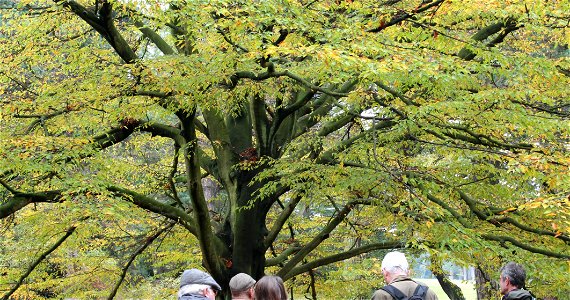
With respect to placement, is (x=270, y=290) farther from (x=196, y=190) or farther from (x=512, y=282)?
(x=196, y=190)

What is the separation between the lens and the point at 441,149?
8.38m

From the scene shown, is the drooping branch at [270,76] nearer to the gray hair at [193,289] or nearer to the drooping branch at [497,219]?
the drooping branch at [497,219]

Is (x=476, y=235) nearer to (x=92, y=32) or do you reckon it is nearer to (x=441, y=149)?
(x=441, y=149)

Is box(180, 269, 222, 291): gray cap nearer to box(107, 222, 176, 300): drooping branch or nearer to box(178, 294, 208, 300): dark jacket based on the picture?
box(178, 294, 208, 300): dark jacket

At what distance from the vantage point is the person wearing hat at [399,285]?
386 cm

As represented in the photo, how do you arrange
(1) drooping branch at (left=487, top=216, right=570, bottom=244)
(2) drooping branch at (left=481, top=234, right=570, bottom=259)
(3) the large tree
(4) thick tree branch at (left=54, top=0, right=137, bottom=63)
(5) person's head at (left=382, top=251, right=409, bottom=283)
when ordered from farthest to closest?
(1) drooping branch at (left=487, top=216, right=570, bottom=244), (2) drooping branch at (left=481, top=234, right=570, bottom=259), (4) thick tree branch at (left=54, top=0, right=137, bottom=63), (3) the large tree, (5) person's head at (left=382, top=251, right=409, bottom=283)

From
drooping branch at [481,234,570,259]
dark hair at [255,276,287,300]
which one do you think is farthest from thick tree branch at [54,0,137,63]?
drooping branch at [481,234,570,259]

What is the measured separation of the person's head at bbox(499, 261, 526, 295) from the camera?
4.32m

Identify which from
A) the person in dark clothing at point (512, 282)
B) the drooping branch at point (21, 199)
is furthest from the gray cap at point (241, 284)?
the drooping branch at point (21, 199)

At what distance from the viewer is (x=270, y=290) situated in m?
3.82

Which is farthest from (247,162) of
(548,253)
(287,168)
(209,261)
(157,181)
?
(548,253)

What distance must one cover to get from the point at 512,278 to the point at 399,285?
0.99 metres

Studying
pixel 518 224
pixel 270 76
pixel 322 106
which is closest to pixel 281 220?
pixel 322 106

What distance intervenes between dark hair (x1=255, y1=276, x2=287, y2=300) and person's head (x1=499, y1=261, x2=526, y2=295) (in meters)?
1.68
